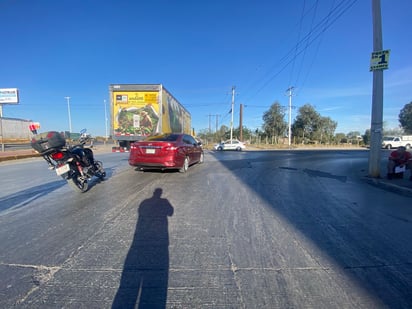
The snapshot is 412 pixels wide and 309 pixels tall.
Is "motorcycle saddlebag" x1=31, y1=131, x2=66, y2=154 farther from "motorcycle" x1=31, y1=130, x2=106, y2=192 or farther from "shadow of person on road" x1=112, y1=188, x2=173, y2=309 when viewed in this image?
"shadow of person on road" x1=112, y1=188, x2=173, y2=309

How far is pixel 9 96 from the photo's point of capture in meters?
22.5

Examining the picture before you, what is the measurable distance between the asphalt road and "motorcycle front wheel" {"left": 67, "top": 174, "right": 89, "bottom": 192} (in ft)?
1.00

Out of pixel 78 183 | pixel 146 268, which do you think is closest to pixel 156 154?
pixel 78 183

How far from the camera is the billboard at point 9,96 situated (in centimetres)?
2235

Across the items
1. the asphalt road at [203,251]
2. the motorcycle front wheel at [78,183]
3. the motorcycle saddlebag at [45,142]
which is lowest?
the asphalt road at [203,251]

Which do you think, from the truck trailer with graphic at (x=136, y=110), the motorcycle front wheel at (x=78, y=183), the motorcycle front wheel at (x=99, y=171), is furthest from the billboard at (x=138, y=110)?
the motorcycle front wheel at (x=78, y=183)

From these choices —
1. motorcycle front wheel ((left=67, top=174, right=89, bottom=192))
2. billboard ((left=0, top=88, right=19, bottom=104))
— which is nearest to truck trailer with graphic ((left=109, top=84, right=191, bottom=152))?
motorcycle front wheel ((left=67, top=174, right=89, bottom=192))

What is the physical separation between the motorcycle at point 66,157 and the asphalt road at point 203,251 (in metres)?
0.49

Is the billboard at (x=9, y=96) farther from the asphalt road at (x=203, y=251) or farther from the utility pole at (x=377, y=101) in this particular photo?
the utility pole at (x=377, y=101)

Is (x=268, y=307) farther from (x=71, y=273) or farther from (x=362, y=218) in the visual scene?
(x=362, y=218)

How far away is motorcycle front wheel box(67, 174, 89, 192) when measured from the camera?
5330 mm

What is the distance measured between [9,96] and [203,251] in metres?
29.5

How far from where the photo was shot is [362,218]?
3922 mm

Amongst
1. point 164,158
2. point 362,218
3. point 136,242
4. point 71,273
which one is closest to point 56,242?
point 71,273
